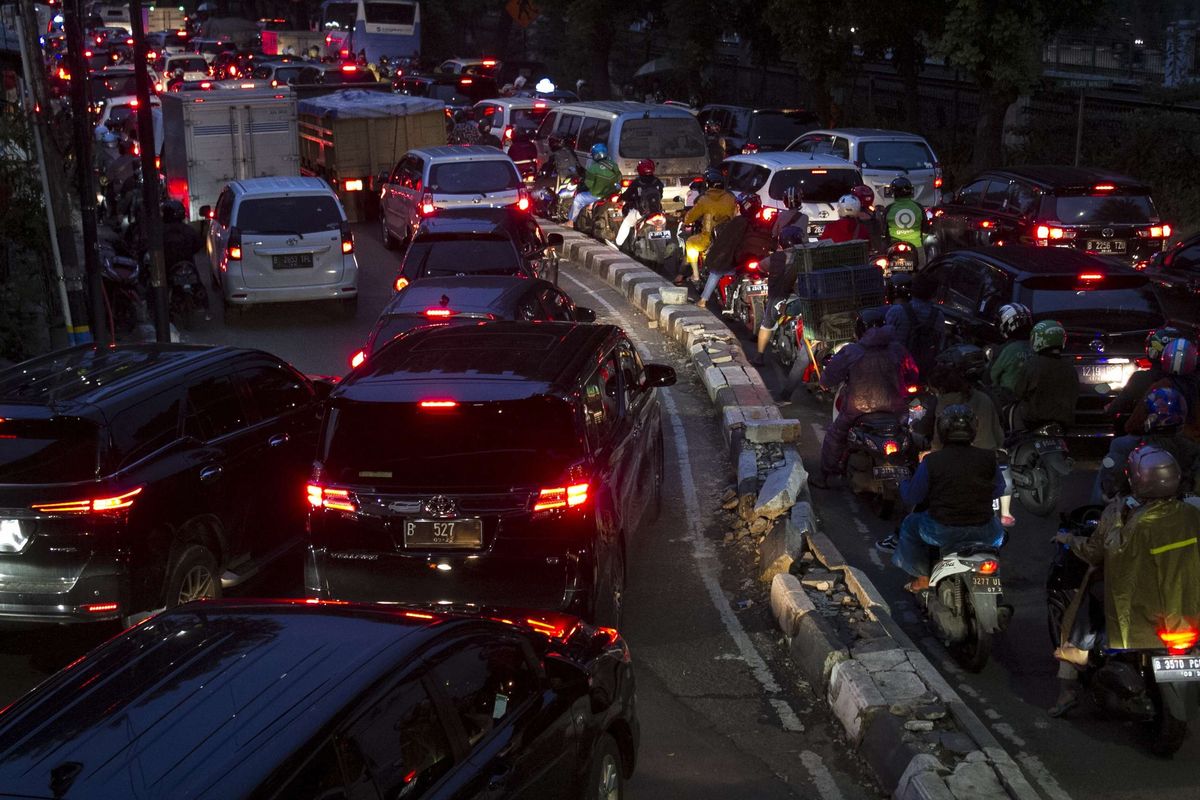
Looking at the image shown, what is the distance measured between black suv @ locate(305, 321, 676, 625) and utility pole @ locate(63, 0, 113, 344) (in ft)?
25.2

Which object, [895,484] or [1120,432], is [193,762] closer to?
[895,484]

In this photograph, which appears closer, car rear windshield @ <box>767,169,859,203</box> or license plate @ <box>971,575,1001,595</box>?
license plate @ <box>971,575,1001,595</box>

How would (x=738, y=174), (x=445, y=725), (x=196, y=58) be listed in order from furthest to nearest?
1. (x=196, y=58)
2. (x=738, y=174)
3. (x=445, y=725)

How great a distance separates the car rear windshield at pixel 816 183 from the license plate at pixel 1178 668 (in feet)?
45.5

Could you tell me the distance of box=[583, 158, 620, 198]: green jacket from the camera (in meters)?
25.0

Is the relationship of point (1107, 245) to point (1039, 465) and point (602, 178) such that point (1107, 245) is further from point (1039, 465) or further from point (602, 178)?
point (602, 178)

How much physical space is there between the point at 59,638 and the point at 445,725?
494 cm

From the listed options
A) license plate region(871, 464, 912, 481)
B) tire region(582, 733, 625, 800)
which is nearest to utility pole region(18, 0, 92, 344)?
license plate region(871, 464, 912, 481)

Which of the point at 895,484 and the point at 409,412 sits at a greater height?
the point at 409,412

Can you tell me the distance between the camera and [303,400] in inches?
406

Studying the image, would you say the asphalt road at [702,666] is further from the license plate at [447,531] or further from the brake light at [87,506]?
the license plate at [447,531]

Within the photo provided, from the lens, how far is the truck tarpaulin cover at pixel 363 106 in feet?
90.8

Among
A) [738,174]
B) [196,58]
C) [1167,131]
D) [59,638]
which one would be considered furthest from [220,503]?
[196,58]

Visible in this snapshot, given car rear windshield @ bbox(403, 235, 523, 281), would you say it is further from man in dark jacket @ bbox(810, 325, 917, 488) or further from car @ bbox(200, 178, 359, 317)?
man in dark jacket @ bbox(810, 325, 917, 488)
